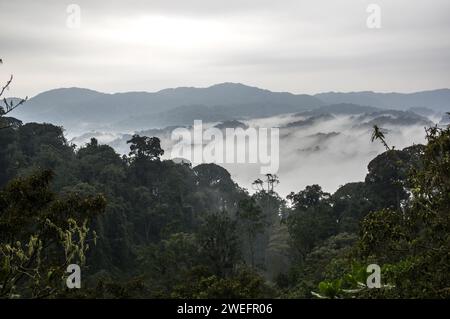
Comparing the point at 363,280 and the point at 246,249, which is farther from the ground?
the point at 363,280

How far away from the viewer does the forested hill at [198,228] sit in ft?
25.7

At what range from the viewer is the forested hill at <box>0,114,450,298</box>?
25.7 ft

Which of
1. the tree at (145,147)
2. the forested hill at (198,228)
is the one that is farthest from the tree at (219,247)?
the tree at (145,147)

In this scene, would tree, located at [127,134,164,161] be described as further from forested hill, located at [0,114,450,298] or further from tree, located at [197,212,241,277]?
tree, located at [197,212,241,277]

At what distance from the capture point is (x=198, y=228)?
40.1 meters

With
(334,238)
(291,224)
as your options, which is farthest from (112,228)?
(334,238)

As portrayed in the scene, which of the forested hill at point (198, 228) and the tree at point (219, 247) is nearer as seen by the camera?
the forested hill at point (198, 228)

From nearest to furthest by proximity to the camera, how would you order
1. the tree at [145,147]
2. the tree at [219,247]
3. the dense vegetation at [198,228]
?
the dense vegetation at [198,228] → the tree at [219,247] → the tree at [145,147]

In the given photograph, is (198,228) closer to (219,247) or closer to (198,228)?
(198,228)

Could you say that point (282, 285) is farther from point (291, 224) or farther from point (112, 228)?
point (112, 228)

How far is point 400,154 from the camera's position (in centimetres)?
3162

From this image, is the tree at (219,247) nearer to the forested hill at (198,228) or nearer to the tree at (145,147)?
the forested hill at (198,228)
